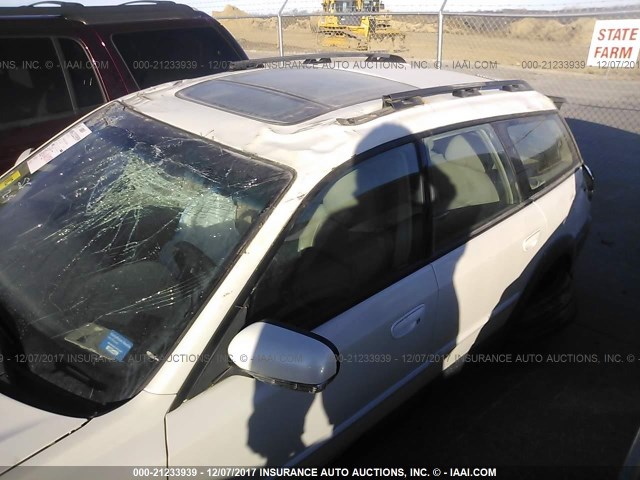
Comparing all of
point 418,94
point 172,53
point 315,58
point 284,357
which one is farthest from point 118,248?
point 172,53

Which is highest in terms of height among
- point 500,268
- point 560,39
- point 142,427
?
point 142,427

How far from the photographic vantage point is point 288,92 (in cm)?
227

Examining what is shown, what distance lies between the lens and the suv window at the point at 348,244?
65.8 inches

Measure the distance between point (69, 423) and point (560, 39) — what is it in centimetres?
2558

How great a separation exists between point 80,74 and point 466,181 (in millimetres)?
3437

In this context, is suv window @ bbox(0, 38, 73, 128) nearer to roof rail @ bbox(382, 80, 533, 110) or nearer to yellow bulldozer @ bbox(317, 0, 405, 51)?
roof rail @ bbox(382, 80, 533, 110)

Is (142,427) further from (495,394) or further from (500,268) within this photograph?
(495,394)

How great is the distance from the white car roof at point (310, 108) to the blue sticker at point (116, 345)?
76cm

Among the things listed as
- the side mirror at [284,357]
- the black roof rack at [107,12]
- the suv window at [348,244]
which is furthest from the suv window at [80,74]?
the side mirror at [284,357]

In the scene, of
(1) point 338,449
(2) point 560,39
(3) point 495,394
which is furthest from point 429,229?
(2) point 560,39

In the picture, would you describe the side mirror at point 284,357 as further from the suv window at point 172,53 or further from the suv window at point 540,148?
the suv window at point 172,53

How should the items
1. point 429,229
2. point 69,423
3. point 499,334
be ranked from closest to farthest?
point 69,423
point 429,229
point 499,334

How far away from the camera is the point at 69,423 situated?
1363 mm

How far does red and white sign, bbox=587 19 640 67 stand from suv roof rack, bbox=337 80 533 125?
12.2ft
